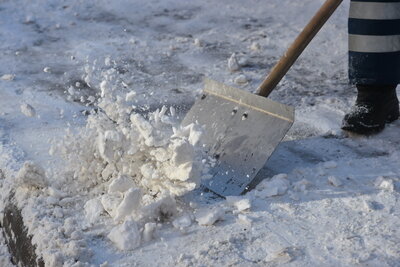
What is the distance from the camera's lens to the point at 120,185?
2.41 metres

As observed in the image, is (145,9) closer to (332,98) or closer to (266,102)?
(332,98)

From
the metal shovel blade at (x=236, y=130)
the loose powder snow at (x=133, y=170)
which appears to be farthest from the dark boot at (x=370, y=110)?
the loose powder snow at (x=133, y=170)

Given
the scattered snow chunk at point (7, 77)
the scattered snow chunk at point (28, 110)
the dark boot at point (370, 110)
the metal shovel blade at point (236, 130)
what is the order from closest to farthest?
the metal shovel blade at point (236, 130) → the dark boot at point (370, 110) → the scattered snow chunk at point (28, 110) → the scattered snow chunk at point (7, 77)

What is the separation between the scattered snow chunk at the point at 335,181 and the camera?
8.43ft

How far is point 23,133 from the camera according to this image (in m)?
3.16

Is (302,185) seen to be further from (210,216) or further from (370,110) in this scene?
(370,110)

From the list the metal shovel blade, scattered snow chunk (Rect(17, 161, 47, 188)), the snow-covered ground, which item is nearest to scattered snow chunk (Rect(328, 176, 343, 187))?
the snow-covered ground

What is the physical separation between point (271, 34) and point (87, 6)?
5.44ft

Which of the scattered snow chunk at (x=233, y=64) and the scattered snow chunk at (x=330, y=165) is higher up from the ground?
the scattered snow chunk at (x=330, y=165)

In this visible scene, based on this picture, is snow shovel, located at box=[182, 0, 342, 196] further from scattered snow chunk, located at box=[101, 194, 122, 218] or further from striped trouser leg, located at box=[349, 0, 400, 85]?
scattered snow chunk, located at box=[101, 194, 122, 218]

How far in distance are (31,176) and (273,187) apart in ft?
3.07

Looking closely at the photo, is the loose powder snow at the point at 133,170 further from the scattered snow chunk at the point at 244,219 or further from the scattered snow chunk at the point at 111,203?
the scattered snow chunk at the point at 244,219

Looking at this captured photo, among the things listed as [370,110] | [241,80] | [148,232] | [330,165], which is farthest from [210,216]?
[241,80]

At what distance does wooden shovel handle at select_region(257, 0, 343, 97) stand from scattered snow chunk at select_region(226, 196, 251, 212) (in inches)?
25.9
